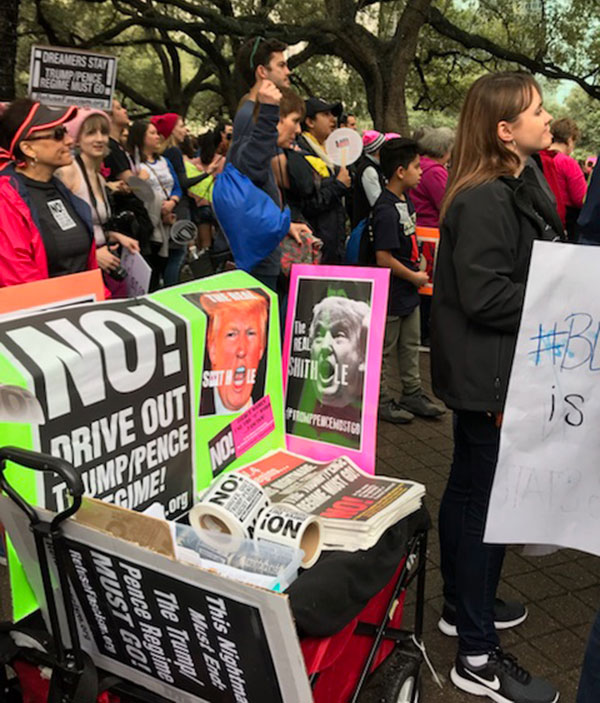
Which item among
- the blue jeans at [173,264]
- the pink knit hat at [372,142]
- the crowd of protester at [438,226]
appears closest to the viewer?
the crowd of protester at [438,226]

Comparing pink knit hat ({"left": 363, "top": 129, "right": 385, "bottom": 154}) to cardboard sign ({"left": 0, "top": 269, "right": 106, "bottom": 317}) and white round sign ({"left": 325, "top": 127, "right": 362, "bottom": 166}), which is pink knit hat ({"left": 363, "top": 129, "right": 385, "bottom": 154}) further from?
cardboard sign ({"left": 0, "top": 269, "right": 106, "bottom": 317})

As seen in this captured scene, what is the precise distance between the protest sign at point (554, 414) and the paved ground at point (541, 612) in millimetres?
840

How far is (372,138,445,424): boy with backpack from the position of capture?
4.54 m

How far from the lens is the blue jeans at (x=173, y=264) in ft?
22.3

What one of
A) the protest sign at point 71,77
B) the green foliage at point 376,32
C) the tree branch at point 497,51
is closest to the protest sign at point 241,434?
the protest sign at point 71,77

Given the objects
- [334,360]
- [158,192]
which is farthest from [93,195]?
[334,360]

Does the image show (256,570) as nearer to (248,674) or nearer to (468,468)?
(248,674)

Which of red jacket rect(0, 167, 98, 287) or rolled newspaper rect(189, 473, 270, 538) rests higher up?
red jacket rect(0, 167, 98, 287)

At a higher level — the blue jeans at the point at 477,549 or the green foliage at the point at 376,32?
the green foliage at the point at 376,32

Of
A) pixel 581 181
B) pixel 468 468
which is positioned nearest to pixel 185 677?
pixel 468 468

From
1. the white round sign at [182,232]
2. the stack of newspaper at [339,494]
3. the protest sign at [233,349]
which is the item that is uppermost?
the protest sign at [233,349]

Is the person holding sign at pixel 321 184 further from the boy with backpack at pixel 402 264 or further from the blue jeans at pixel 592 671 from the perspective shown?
the blue jeans at pixel 592 671

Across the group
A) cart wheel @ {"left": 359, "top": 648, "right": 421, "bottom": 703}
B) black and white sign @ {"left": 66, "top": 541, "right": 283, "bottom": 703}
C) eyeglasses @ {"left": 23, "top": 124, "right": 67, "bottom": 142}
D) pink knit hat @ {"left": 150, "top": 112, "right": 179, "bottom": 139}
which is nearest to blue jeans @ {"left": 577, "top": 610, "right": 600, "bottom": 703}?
cart wheel @ {"left": 359, "top": 648, "right": 421, "bottom": 703}

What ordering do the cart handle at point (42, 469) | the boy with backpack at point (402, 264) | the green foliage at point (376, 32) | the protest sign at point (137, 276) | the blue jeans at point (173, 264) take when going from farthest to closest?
the green foliage at point (376, 32) < the blue jeans at point (173, 264) < the boy with backpack at point (402, 264) < the protest sign at point (137, 276) < the cart handle at point (42, 469)
